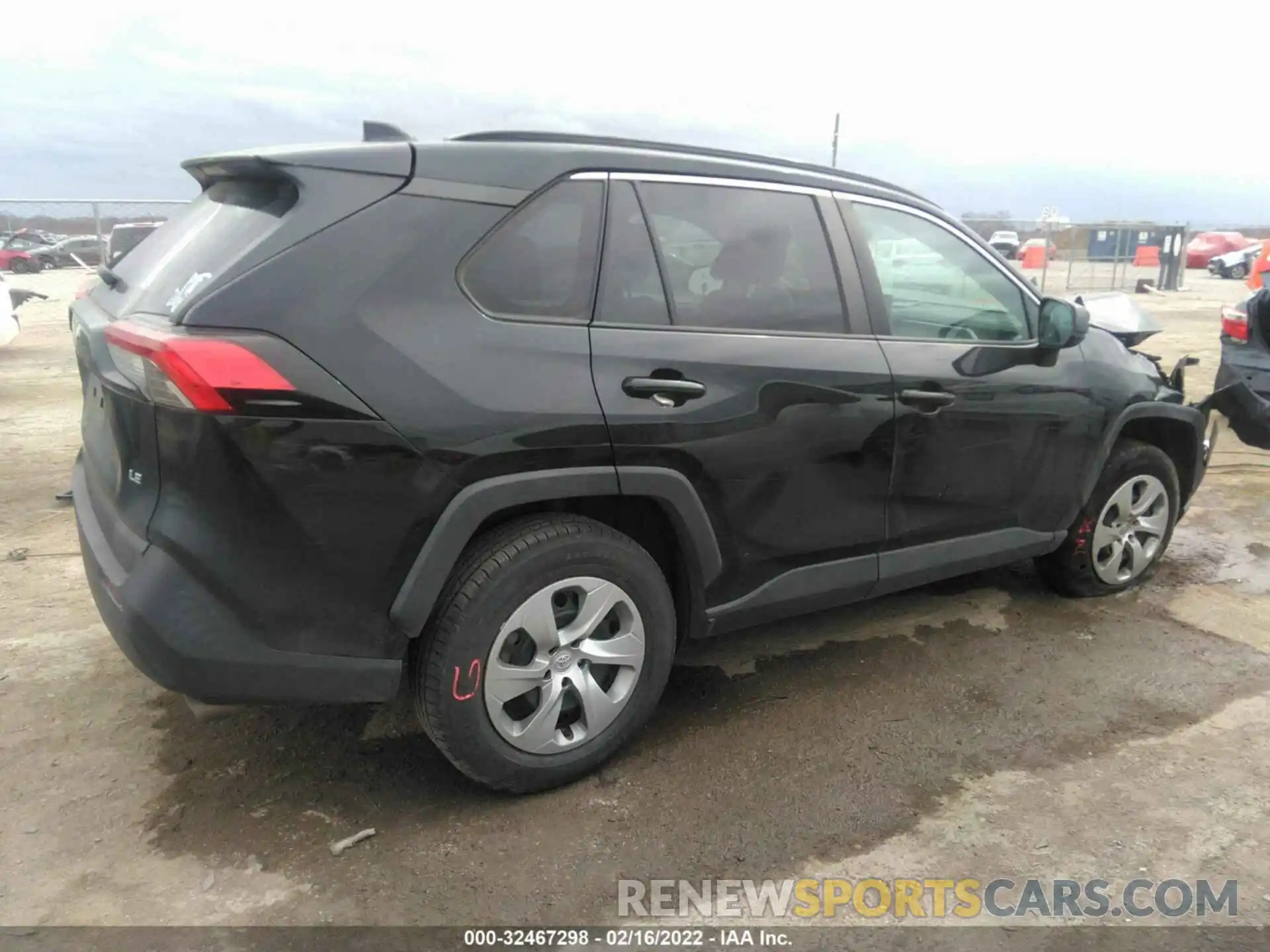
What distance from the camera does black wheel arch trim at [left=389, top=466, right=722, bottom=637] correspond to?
7.95 ft

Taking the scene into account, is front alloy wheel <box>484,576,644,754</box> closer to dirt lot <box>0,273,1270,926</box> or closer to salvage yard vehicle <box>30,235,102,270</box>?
dirt lot <box>0,273,1270,926</box>

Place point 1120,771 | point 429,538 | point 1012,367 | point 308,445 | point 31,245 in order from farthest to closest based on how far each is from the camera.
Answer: point 31,245 < point 1012,367 < point 1120,771 < point 429,538 < point 308,445

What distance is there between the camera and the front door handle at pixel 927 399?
3227 mm

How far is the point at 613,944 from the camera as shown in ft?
7.36

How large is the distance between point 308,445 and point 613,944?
4.55ft

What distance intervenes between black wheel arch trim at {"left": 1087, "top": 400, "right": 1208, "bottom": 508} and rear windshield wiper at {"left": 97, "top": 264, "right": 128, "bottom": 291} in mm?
3621

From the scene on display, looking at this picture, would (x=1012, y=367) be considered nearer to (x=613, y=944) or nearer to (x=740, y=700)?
(x=740, y=700)

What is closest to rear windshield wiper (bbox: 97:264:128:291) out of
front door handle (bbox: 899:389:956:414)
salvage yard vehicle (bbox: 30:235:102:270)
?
front door handle (bbox: 899:389:956:414)

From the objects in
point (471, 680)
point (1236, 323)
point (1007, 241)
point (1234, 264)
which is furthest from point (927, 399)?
point (1007, 241)

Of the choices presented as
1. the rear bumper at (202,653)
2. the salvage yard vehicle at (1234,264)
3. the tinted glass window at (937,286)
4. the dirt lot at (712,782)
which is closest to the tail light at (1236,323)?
the dirt lot at (712,782)

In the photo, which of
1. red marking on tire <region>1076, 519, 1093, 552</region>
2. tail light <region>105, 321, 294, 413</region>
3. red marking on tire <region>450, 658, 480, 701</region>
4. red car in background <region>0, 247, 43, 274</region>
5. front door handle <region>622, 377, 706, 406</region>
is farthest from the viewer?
red car in background <region>0, 247, 43, 274</region>

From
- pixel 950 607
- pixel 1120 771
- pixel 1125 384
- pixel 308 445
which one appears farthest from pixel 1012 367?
pixel 308 445

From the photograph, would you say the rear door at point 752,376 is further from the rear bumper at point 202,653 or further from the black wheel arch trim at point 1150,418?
the black wheel arch trim at point 1150,418

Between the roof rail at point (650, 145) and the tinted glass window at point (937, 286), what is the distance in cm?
15
